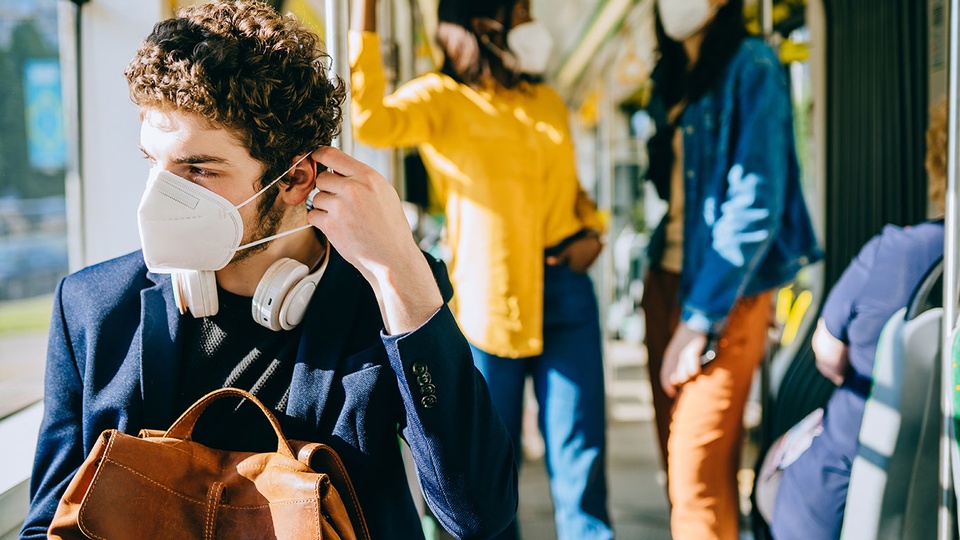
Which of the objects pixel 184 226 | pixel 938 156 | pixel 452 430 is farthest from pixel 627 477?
pixel 184 226

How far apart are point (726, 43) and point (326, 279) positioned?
55.9 inches

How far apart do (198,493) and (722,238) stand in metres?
1.46

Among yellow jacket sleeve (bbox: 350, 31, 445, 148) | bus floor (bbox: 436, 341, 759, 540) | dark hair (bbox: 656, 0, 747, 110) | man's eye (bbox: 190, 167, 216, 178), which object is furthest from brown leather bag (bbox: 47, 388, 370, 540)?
bus floor (bbox: 436, 341, 759, 540)

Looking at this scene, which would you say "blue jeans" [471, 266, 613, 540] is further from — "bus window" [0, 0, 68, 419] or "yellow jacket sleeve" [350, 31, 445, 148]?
"bus window" [0, 0, 68, 419]

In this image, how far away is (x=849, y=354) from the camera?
204cm

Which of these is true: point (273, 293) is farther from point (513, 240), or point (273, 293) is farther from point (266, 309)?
point (513, 240)

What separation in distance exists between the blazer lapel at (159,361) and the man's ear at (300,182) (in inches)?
10.7

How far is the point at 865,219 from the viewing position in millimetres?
3021

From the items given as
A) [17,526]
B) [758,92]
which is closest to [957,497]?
[758,92]

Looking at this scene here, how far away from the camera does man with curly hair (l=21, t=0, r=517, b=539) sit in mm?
1198

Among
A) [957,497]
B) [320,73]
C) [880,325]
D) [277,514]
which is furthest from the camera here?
[880,325]

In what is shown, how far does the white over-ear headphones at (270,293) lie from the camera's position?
1277 mm

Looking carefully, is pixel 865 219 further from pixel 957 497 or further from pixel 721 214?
pixel 957 497

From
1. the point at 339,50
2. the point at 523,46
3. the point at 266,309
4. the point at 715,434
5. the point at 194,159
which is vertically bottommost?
the point at 715,434
